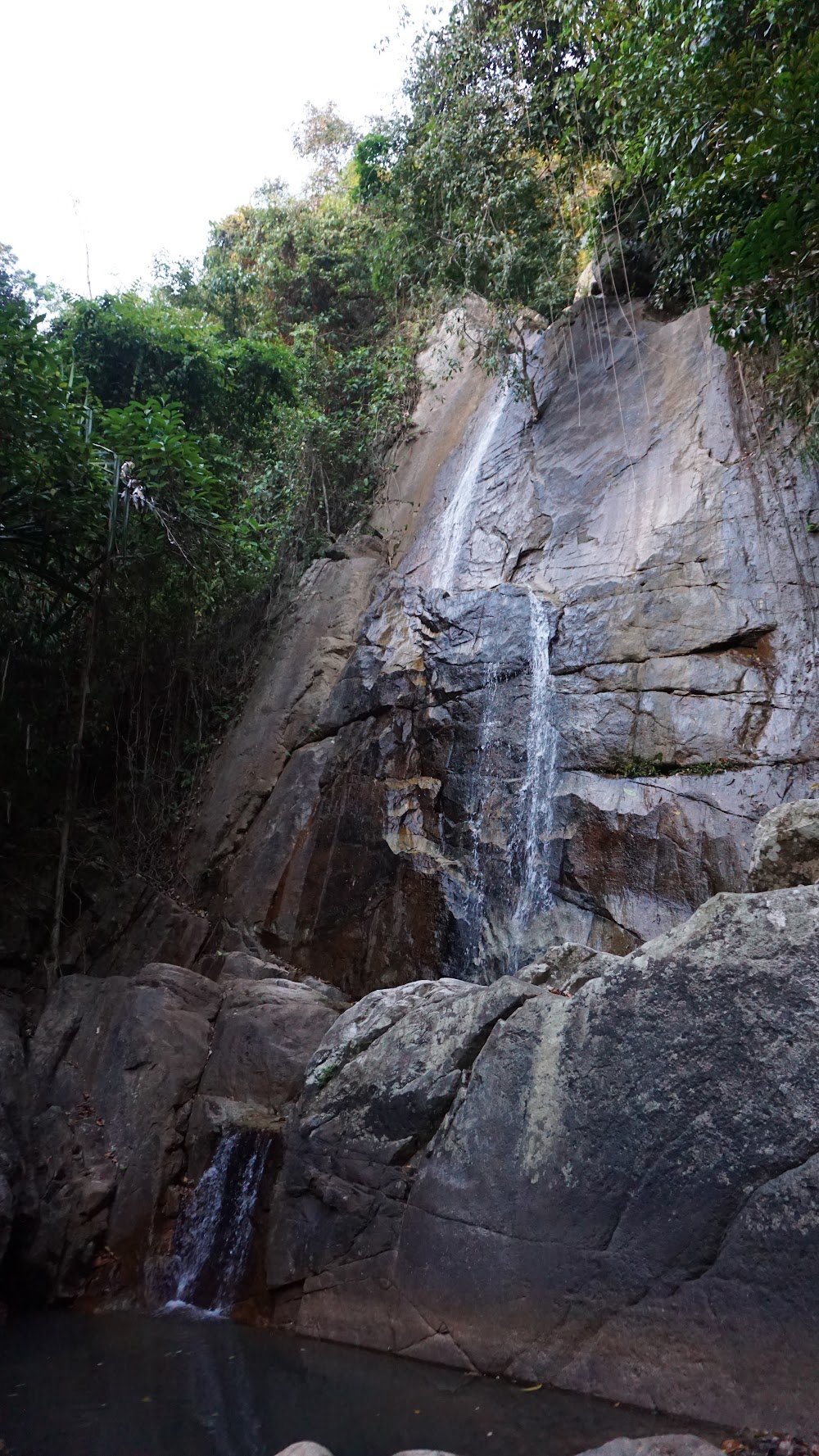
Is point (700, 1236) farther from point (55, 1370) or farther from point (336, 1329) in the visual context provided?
point (55, 1370)

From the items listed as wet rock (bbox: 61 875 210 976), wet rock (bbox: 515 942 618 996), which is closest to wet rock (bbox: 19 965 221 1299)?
wet rock (bbox: 61 875 210 976)

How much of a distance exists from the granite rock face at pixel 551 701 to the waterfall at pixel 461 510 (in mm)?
62

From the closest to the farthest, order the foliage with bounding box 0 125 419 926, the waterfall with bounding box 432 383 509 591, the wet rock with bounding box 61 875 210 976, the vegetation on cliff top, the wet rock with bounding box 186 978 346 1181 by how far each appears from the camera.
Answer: the wet rock with bounding box 186 978 346 1181
the vegetation on cliff top
the foliage with bounding box 0 125 419 926
the wet rock with bounding box 61 875 210 976
the waterfall with bounding box 432 383 509 591

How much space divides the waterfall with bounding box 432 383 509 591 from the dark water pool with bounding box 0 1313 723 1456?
8991mm

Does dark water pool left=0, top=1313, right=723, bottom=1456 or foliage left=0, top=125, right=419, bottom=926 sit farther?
foliage left=0, top=125, right=419, bottom=926

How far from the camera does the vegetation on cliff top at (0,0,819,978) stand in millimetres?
7660

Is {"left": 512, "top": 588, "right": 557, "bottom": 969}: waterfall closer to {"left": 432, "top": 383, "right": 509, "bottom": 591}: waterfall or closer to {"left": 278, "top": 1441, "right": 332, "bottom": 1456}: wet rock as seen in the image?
{"left": 432, "top": 383, "right": 509, "bottom": 591}: waterfall

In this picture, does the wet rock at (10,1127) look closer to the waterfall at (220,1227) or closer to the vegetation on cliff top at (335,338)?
the waterfall at (220,1227)

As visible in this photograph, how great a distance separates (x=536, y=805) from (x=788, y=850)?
480cm

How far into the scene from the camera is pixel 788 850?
16.2 feet

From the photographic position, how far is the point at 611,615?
399 inches

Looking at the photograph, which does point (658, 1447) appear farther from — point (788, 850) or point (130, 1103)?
point (130, 1103)

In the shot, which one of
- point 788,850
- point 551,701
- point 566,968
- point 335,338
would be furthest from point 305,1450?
point 335,338

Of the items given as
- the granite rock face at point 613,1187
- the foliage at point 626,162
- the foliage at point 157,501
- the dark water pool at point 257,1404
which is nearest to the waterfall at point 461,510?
the foliage at point 626,162
